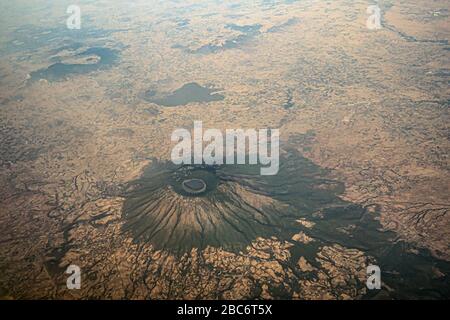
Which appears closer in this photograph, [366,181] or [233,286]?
[233,286]

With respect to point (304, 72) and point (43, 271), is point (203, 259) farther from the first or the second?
point (304, 72)

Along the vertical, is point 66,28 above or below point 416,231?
above

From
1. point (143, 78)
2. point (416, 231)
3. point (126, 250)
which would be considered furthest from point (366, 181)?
point (143, 78)

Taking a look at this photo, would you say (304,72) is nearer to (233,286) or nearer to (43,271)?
(233,286)
